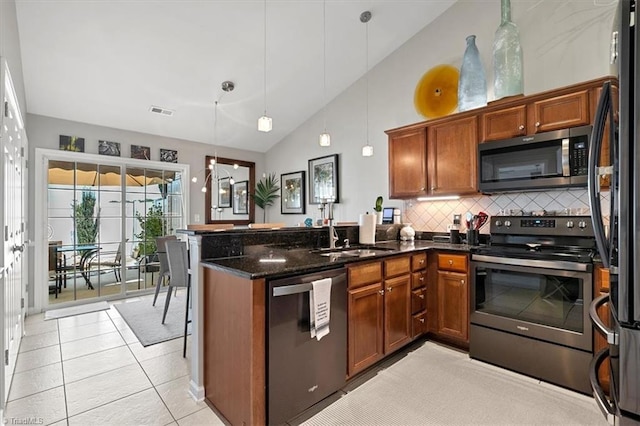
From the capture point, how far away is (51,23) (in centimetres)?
285

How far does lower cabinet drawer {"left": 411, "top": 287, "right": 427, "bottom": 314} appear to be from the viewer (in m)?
2.82

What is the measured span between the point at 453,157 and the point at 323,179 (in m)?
2.31

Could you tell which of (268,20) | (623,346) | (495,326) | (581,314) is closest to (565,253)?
(581,314)

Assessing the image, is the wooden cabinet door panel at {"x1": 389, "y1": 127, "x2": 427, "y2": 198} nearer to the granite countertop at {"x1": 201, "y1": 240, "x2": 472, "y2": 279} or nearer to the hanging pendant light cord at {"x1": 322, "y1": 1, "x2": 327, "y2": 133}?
the granite countertop at {"x1": 201, "y1": 240, "x2": 472, "y2": 279}

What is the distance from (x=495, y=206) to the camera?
3.21 meters

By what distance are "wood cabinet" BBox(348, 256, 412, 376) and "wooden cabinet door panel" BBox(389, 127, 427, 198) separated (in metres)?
1.07

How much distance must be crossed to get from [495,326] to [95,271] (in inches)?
210

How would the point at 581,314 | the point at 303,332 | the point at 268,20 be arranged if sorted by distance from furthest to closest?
1. the point at 268,20
2. the point at 581,314
3. the point at 303,332

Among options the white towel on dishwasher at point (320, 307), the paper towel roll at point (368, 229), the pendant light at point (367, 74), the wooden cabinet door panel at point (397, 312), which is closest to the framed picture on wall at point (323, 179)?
the pendant light at point (367, 74)

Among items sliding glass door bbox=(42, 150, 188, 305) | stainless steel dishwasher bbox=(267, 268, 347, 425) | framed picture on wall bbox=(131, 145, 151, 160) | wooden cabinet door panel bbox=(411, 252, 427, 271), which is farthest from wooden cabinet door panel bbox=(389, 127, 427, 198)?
framed picture on wall bbox=(131, 145, 151, 160)

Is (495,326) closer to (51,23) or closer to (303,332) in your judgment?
(303,332)

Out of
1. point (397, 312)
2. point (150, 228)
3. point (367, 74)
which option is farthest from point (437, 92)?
point (150, 228)

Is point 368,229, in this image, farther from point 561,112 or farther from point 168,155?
point 168,155

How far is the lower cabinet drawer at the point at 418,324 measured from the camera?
281cm
